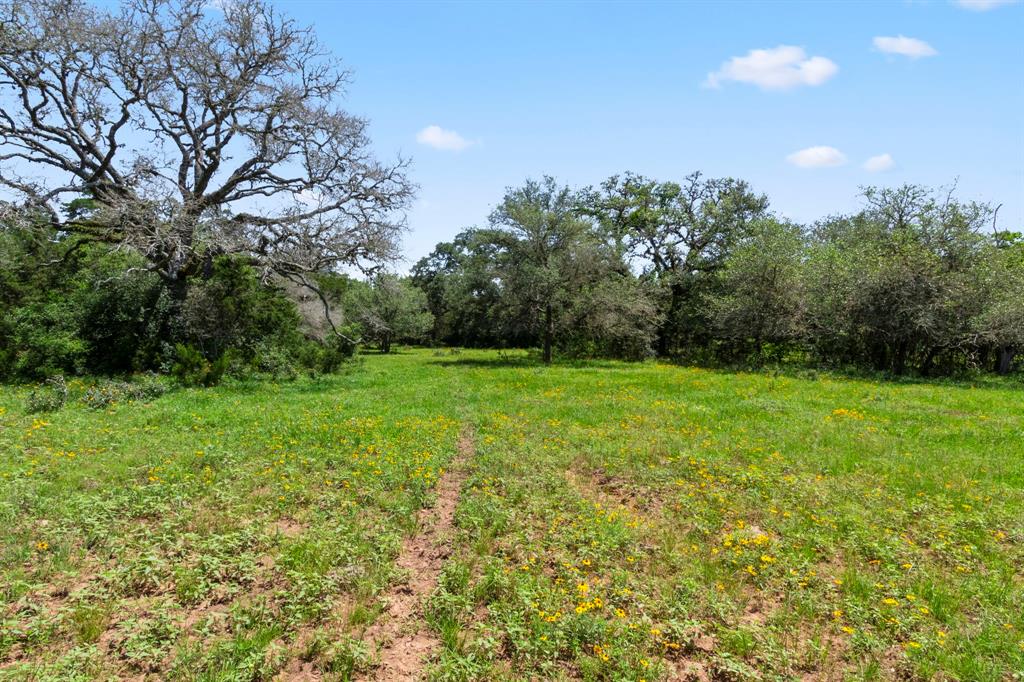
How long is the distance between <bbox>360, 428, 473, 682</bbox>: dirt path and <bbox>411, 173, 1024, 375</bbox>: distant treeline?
72.9 feet

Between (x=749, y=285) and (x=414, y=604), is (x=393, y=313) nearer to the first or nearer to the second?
(x=749, y=285)

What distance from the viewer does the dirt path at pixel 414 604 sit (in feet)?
13.9

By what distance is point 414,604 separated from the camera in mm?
5105

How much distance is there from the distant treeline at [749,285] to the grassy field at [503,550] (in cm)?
1610

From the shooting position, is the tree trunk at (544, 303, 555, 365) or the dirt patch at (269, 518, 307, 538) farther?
the tree trunk at (544, 303, 555, 365)

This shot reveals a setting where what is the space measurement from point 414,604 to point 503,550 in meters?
1.36

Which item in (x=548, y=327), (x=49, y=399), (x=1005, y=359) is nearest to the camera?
(x=49, y=399)

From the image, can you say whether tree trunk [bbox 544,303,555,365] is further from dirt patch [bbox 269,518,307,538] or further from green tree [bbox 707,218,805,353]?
dirt patch [bbox 269,518,307,538]

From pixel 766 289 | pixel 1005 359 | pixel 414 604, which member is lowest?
pixel 414 604

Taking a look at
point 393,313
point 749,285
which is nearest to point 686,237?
point 749,285

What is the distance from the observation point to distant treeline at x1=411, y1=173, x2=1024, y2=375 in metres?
24.6

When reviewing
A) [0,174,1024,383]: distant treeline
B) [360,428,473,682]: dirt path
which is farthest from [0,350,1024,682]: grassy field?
[0,174,1024,383]: distant treeline

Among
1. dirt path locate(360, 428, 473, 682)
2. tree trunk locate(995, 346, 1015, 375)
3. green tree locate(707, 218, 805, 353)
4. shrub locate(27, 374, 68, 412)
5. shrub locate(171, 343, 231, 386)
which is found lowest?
dirt path locate(360, 428, 473, 682)

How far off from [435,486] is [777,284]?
25.9m
